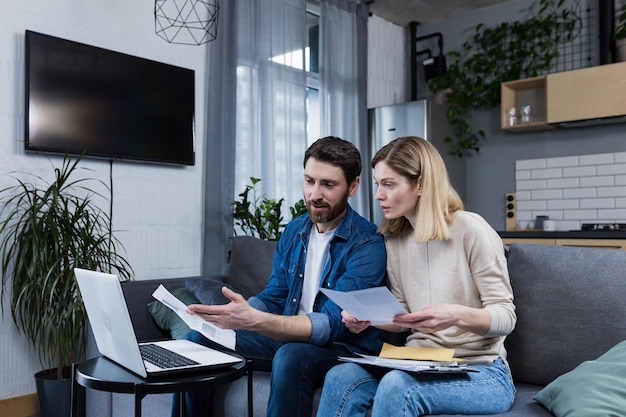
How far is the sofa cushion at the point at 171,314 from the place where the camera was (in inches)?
95.0

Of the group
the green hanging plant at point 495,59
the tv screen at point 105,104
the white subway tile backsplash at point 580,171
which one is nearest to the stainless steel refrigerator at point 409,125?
the green hanging plant at point 495,59

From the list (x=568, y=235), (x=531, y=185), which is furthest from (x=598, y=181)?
(x=568, y=235)

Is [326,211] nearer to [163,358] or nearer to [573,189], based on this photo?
[163,358]

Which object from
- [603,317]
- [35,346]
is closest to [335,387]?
[603,317]

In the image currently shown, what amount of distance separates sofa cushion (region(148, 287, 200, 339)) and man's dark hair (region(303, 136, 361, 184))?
2.66 feet

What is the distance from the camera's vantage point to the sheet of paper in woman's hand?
158 cm

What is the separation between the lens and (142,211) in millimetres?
3553

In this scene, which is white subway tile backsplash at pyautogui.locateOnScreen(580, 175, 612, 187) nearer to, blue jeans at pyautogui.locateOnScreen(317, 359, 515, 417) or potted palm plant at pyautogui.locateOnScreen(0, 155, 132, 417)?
blue jeans at pyautogui.locateOnScreen(317, 359, 515, 417)

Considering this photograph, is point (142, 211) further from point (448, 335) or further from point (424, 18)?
point (424, 18)

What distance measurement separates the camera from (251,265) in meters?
2.86

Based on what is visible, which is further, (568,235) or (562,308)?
(568,235)

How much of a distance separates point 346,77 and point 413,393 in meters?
3.72

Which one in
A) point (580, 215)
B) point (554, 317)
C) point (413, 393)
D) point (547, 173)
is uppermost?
point (547, 173)

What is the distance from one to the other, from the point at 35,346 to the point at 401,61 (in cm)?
404
